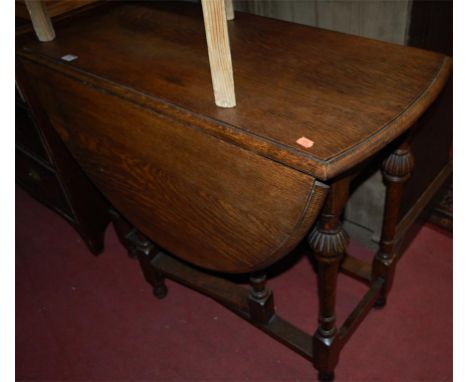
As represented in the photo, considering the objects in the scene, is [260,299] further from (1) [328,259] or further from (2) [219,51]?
(2) [219,51]

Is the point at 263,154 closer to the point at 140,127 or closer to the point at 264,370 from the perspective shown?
the point at 140,127

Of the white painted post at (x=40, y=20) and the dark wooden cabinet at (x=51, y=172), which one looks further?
the dark wooden cabinet at (x=51, y=172)

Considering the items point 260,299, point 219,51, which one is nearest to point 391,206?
point 260,299

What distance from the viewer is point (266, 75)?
1187 mm

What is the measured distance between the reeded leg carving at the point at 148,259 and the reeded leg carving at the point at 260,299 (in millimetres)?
423

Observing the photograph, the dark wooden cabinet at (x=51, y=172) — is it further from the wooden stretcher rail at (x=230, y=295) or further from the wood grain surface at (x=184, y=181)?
the wooden stretcher rail at (x=230, y=295)

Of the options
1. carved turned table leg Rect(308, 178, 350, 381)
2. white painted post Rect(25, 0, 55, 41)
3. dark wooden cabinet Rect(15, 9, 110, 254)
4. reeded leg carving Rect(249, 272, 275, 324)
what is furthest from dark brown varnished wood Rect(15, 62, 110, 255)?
carved turned table leg Rect(308, 178, 350, 381)

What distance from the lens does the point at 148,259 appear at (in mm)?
1777

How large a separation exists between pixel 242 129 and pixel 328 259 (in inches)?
16.4

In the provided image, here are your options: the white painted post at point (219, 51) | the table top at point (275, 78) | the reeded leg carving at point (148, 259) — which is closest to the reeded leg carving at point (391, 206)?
the table top at point (275, 78)

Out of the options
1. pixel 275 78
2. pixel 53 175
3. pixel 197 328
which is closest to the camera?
pixel 275 78

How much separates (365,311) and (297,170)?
2.70 ft

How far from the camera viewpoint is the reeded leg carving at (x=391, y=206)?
136 centimetres

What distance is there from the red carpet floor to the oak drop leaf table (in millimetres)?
127
